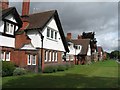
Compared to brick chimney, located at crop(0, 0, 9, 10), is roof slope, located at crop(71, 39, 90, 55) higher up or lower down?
lower down

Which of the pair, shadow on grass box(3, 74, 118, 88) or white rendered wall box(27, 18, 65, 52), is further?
white rendered wall box(27, 18, 65, 52)

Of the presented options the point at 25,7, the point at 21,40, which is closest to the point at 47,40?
the point at 21,40

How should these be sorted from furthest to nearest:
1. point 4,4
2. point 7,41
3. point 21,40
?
point 4,4, point 21,40, point 7,41

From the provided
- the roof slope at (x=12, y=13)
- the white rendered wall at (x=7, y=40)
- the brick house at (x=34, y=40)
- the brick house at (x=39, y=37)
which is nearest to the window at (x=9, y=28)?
the brick house at (x=34, y=40)

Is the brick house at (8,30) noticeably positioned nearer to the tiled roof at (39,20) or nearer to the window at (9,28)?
the window at (9,28)

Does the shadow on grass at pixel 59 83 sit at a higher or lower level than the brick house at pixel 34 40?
lower

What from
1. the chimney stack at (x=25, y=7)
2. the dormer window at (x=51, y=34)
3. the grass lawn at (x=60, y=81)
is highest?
the chimney stack at (x=25, y=7)

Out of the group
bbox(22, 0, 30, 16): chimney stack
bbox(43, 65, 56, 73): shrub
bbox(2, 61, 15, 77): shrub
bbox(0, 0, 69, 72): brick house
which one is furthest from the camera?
bbox(22, 0, 30, 16): chimney stack

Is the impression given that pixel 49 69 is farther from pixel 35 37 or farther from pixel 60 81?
pixel 60 81

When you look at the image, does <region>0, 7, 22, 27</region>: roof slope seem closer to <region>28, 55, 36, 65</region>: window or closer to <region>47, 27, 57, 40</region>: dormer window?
<region>28, 55, 36, 65</region>: window

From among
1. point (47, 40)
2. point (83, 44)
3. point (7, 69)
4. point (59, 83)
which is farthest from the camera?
point (83, 44)

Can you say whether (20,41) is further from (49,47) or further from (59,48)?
(59,48)

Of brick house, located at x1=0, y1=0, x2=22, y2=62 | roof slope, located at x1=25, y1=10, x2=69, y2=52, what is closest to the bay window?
brick house, located at x1=0, y1=0, x2=22, y2=62

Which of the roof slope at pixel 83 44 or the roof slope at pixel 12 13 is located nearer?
the roof slope at pixel 12 13
